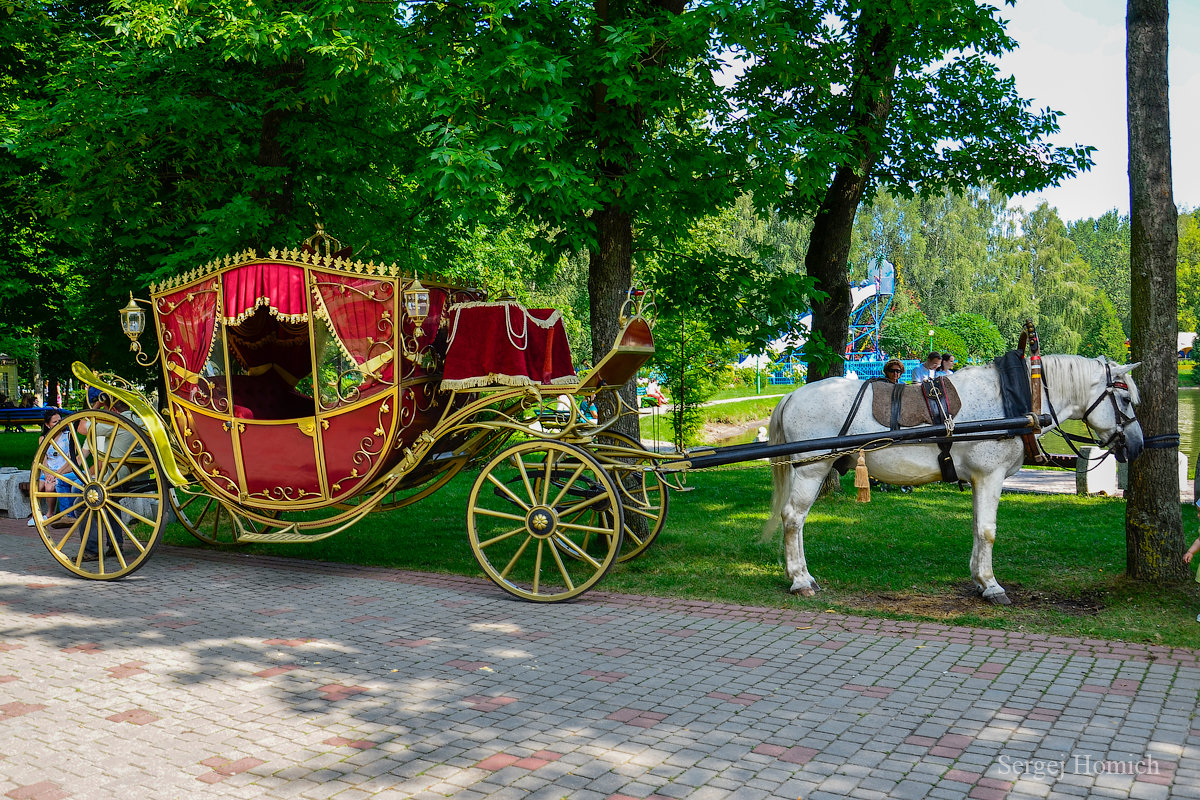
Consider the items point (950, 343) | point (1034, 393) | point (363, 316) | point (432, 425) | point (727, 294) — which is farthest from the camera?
point (950, 343)

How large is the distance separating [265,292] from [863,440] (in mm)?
5598

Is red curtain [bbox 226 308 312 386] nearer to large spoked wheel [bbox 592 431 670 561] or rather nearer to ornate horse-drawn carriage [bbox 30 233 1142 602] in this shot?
ornate horse-drawn carriage [bbox 30 233 1142 602]

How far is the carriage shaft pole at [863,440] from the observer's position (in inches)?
304

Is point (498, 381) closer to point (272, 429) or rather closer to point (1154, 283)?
point (272, 429)

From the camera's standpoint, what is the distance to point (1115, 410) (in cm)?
784

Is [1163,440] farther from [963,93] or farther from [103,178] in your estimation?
[103,178]

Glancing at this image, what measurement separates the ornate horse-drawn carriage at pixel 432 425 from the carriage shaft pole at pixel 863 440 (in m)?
0.02

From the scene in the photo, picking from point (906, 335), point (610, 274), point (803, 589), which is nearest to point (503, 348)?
point (610, 274)

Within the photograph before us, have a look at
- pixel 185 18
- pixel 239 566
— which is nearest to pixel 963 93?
pixel 185 18

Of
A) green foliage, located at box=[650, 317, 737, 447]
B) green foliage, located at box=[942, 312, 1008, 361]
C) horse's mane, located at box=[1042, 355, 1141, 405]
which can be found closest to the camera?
horse's mane, located at box=[1042, 355, 1141, 405]

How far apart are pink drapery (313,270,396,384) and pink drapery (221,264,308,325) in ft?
0.74

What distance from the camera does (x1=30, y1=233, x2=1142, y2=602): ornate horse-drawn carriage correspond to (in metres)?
8.05

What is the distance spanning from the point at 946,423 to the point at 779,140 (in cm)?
325

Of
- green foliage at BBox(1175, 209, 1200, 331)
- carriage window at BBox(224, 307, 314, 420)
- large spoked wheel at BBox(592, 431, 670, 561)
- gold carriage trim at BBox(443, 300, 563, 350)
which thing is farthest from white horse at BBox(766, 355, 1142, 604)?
green foliage at BBox(1175, 209, 1200, 331)
